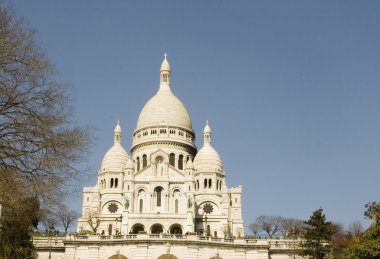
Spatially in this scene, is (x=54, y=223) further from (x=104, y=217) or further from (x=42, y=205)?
(x=104, y=217)

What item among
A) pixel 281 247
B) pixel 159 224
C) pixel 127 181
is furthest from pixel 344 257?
pixel 127 181

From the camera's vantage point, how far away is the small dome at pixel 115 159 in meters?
102

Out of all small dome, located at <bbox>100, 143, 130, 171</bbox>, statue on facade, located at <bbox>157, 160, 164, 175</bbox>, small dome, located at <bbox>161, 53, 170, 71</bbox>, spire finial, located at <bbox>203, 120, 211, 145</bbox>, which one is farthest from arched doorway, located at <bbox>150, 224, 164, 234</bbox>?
small dome, located at <bbox>161, 53, 170, 71</bbox>

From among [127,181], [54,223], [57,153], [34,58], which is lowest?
[54,223]

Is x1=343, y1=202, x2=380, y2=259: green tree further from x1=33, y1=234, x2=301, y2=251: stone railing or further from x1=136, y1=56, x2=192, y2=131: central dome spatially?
x1=136, y1=56, x2=192, y2=131: central dome

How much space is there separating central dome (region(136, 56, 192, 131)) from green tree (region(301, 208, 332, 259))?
51.7 metres

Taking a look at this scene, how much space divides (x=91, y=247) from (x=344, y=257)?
87.7 ft

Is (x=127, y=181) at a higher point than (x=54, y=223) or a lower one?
higher

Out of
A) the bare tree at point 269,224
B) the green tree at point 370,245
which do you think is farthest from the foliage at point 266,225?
the green tree at point 370,245

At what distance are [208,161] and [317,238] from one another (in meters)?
44.5

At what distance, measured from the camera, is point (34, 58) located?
20.9 m

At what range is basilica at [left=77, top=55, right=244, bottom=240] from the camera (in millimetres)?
85744

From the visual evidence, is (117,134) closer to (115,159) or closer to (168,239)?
(115,159)

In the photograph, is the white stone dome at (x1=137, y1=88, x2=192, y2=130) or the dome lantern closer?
the white stone dome at (x1=137, y1=88, x2=192, y2=130)
